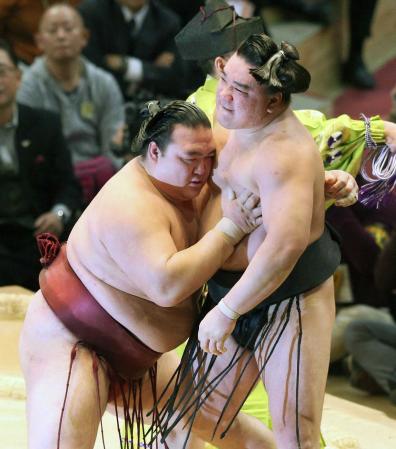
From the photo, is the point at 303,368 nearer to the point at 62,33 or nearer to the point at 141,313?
the point at 141,313

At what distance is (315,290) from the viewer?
2205 mm

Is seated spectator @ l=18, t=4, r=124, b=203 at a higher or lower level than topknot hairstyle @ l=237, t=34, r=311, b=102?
lower

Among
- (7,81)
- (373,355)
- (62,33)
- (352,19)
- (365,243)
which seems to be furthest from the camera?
(352,19)

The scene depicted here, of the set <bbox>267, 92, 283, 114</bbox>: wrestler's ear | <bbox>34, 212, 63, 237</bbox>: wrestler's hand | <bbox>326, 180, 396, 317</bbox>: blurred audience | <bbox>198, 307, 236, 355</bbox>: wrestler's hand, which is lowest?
<bbox>34, 212, 63, 237</bbox>: wrestler's hand

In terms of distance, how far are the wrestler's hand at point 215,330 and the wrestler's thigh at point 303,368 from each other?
0.15 metres

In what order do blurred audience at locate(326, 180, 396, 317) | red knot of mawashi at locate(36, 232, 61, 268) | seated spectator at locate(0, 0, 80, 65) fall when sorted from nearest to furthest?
1. red knot of mawashi at locate(36, 232, 61, 268)
2. blurred audience at locate(326, 180, 396, 317)
3. seated spectator at locate(0, 0, 80, 65)

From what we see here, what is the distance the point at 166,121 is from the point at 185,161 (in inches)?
3.7

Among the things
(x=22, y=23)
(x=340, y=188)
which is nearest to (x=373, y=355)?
(x=340, y=188)

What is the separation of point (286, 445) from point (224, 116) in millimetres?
728

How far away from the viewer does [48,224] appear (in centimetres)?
404

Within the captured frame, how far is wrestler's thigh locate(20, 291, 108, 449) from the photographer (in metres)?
2.22

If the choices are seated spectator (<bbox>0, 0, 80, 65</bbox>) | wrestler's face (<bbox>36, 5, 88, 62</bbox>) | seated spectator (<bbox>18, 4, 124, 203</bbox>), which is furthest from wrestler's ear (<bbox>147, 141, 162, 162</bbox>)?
seated spectator (<bbox>0, 0, 80, 65</bbox>)

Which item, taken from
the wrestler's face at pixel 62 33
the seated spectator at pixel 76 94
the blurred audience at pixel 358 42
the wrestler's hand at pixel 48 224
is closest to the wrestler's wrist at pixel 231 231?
the wrestler's hand at pixel 48 224

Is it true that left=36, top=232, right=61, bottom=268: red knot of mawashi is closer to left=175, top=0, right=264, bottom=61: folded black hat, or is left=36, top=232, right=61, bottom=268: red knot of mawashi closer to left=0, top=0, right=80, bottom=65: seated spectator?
left=175, top=0, right=264, bottom=61: folded black hat
